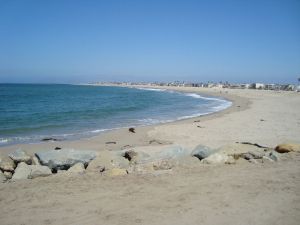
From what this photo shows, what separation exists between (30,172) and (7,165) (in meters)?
1.21

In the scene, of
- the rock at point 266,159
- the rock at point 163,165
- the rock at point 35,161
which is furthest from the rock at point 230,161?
the rock at point 35,161

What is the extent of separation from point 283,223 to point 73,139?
11.9 meters

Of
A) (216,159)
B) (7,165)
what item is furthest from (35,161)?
(216,159)

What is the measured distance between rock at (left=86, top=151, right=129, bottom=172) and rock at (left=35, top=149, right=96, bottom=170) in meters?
0.28

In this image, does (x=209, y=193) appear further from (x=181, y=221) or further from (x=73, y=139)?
(x=73, y=139)

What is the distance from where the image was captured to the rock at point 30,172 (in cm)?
744

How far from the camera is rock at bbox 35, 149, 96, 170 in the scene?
8266 mm

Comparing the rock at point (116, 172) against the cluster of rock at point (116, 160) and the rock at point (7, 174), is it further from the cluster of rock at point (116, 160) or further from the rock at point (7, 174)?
the rock at point (7, 174)

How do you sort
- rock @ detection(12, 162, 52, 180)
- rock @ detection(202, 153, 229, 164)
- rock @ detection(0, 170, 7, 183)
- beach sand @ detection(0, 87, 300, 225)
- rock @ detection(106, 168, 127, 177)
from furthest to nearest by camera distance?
rock @ detection(202, 153, 229, 164) < rock @ detection(12, 162, 52, 180) < rock @ detection(0, 170, 7, 183) < rock @ detection(106, 168, 127, 177) < beach sand @ detection(0, 87, 300, 225)

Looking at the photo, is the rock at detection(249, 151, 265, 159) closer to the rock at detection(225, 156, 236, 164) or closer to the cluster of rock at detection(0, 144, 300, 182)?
the cluster of rock at detection(0, 144, 300, 182)

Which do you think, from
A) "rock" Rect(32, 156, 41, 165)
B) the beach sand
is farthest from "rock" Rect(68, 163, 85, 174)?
"rock" Rect(32, 156, 41, 165)

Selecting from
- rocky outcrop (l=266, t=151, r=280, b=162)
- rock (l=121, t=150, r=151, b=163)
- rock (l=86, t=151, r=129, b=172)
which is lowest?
rock (l=86, t=151, r=129, b=172)

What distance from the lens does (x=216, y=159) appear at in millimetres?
7781

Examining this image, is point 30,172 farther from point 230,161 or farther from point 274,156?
point 274,156
